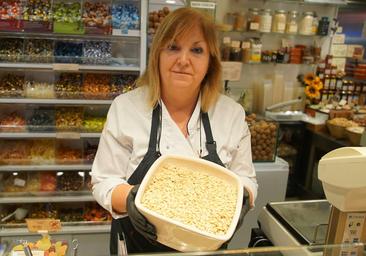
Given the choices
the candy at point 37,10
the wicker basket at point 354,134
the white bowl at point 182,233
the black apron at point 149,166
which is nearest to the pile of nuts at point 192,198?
the white bowl at point 182,233

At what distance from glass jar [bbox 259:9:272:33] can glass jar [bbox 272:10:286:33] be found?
0.28 feet

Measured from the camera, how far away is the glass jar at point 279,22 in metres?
3.82

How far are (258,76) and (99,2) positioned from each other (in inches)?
83.3

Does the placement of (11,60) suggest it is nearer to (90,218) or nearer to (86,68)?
(86,68)

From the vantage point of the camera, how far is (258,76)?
413 centimetres

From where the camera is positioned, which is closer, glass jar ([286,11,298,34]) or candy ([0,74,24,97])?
candy ([0,74,24,97])

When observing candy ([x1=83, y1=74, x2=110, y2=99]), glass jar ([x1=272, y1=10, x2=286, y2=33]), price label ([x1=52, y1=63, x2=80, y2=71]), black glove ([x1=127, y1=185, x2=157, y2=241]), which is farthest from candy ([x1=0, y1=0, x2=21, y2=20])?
glass jar ([x1=272, y1=10, x2=286, y2=33])

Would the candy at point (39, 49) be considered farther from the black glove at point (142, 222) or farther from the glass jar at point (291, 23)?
the glass jar at point (291, 23)

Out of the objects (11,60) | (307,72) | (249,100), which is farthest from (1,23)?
(307,72)

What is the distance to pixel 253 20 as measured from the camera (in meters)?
3.78

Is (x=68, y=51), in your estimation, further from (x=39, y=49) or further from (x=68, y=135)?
(x=68, y=135)

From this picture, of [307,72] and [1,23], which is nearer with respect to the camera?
[1,23]

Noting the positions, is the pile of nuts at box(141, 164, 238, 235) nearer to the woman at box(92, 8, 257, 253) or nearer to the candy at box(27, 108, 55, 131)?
the woman at box(92, 8, 257, 253)

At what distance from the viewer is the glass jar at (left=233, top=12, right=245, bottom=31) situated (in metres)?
3.77
